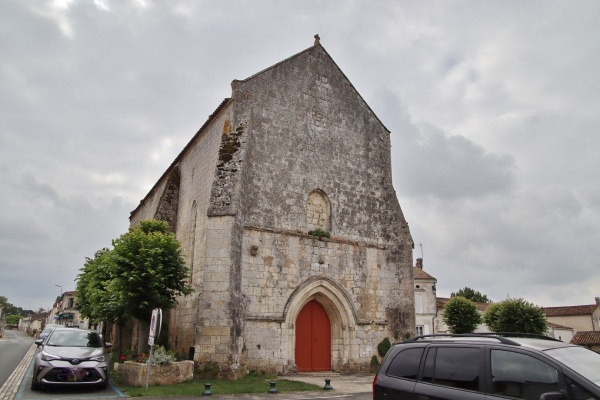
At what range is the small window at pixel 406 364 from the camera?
6.46 meters

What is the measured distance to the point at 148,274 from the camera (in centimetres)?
1575

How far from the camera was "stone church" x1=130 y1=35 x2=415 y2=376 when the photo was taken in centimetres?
1652

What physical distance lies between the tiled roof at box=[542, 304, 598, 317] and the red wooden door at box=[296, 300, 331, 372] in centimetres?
3615

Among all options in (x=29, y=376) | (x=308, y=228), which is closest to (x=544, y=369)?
(x=308, y=228)

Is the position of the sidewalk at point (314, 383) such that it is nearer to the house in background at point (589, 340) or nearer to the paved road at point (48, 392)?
the paved road at point (48, 392)

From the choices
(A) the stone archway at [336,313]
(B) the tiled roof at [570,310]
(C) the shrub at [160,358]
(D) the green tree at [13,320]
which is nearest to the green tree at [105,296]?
(C) the shrub at [160,358]

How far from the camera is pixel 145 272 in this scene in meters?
15.7

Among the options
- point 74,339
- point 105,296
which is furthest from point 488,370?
point 105,296

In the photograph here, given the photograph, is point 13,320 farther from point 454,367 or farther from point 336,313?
point 454,367

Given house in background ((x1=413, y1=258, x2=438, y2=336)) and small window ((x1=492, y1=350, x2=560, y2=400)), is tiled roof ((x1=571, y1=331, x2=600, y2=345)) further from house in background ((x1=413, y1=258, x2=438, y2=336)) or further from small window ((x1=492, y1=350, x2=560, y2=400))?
small window ((x1=492, y1=350, x2=560, y2=400))

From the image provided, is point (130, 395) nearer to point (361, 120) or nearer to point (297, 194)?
point (297, 194)

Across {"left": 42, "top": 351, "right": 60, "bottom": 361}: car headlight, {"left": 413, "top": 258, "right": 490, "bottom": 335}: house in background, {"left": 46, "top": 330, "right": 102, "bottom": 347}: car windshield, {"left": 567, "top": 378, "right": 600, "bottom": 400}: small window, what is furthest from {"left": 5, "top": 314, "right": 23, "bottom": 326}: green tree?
{"left": 567, "top": 378, "right": 600, "bottom": 400}: small window

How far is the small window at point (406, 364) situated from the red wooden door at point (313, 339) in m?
12.0

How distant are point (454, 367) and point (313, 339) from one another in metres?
13.4
